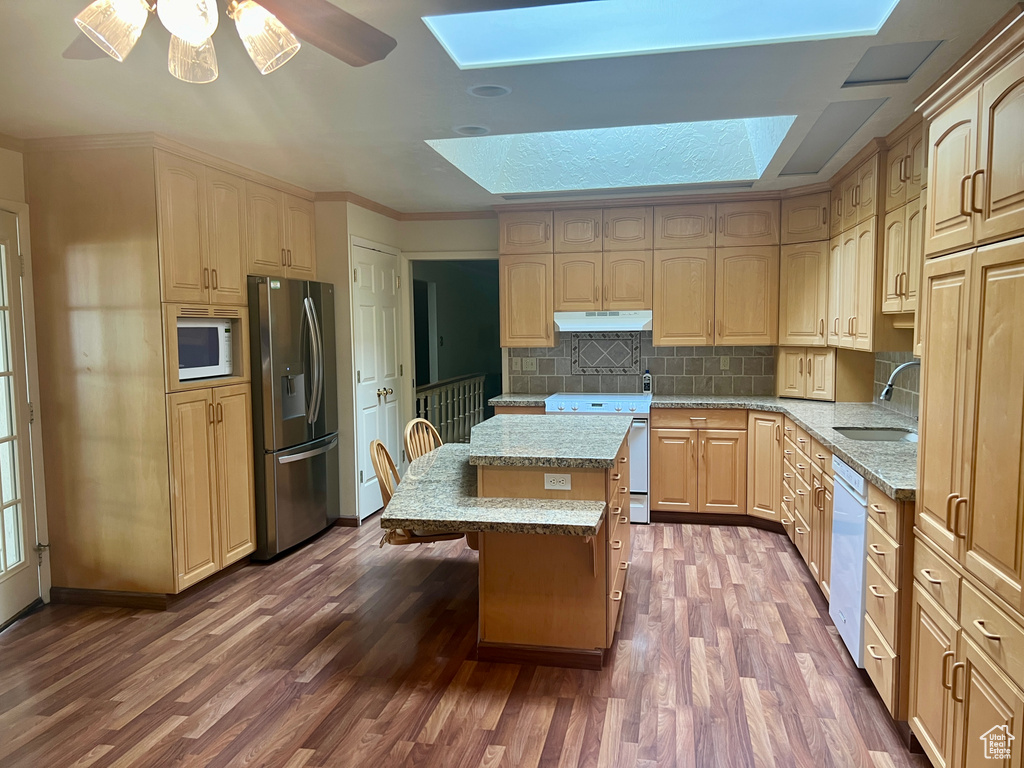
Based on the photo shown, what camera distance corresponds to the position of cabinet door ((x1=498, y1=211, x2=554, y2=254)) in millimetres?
5180

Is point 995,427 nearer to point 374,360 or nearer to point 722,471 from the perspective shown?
point 722,471

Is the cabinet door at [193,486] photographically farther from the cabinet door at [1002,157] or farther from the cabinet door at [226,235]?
the cabinet door at [1002,157]

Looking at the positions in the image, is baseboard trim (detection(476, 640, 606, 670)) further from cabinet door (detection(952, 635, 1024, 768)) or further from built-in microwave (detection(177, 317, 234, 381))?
built-in microwave (detection(177, 317, 234, 381))

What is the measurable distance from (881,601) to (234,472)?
3.30 meters

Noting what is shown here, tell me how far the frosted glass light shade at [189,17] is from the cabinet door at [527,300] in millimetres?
3671

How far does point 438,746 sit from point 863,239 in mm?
3436

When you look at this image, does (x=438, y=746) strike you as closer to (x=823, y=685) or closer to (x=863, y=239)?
(x=823, y=685)

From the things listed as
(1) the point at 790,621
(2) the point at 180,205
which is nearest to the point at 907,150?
(1) the point at 790,621

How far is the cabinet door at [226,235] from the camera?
3.65m

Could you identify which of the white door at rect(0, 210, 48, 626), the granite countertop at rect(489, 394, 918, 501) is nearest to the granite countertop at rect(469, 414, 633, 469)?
the granite countertop at rect(489, 394, 918, 501)

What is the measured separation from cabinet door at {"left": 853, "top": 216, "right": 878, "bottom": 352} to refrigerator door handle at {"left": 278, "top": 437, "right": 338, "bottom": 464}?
343 centimetres

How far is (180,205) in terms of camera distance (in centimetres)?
340

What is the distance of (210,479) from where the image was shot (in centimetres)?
365

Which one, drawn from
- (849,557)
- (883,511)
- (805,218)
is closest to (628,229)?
(805,218)
